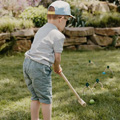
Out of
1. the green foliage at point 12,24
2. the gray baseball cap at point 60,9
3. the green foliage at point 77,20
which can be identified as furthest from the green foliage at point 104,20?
the gray baseball cap at point 60,9

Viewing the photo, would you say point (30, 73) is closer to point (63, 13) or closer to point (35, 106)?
point (35, 106)

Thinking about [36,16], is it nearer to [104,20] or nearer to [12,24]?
[12,24]

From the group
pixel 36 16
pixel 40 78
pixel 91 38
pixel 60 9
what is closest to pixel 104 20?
pixel 91 38

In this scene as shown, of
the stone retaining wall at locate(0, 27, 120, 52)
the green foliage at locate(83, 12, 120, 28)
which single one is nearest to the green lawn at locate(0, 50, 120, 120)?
the stone retaining wall at locate(0, 27, 120, 52)

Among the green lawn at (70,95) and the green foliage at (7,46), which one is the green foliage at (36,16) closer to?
the green foliage at (7,46)

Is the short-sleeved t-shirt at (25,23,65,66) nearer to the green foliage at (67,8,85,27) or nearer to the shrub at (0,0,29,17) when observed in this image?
the green foliage at (67,8,85,27)

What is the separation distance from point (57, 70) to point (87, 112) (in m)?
0.74

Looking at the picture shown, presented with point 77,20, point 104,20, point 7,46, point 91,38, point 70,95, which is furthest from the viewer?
point 77,20

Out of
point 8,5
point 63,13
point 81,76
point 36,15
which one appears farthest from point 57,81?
point 8,5

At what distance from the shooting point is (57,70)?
2348 millimetres

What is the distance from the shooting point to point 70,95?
325 cm

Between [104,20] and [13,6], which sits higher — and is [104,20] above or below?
below

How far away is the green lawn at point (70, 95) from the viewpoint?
262 centimetres

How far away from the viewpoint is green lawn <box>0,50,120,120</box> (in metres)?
2.62
